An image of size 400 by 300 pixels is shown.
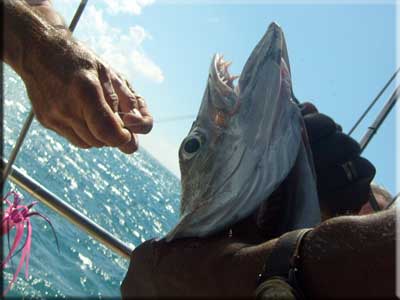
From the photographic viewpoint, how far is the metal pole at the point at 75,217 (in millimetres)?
2760

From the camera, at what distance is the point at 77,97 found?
5.72 ft

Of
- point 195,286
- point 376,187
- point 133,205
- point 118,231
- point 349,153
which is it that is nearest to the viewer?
point 195,286

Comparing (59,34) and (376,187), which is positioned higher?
Result: (59,34)

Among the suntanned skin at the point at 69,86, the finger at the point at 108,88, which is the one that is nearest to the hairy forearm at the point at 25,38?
the suntanned skin at the point at 69,86

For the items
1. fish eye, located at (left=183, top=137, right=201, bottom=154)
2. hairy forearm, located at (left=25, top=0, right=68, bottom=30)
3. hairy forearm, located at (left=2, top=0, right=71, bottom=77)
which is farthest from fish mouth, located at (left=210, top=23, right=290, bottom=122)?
hairy forearm, located at (left=25, top=0, right=68, bottom=30)

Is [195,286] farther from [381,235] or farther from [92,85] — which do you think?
[92,85]

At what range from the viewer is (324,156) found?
173 cm

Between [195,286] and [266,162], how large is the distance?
593 mm

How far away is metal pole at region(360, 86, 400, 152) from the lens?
9.84 ft

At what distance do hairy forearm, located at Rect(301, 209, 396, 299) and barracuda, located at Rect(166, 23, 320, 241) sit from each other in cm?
58

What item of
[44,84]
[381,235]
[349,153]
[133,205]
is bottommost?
[133,205]

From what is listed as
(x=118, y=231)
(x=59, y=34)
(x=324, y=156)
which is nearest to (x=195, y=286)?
(x=324, y=156)

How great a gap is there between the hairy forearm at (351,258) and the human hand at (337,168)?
75 cm

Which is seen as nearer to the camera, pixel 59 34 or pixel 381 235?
pixel 381 235
